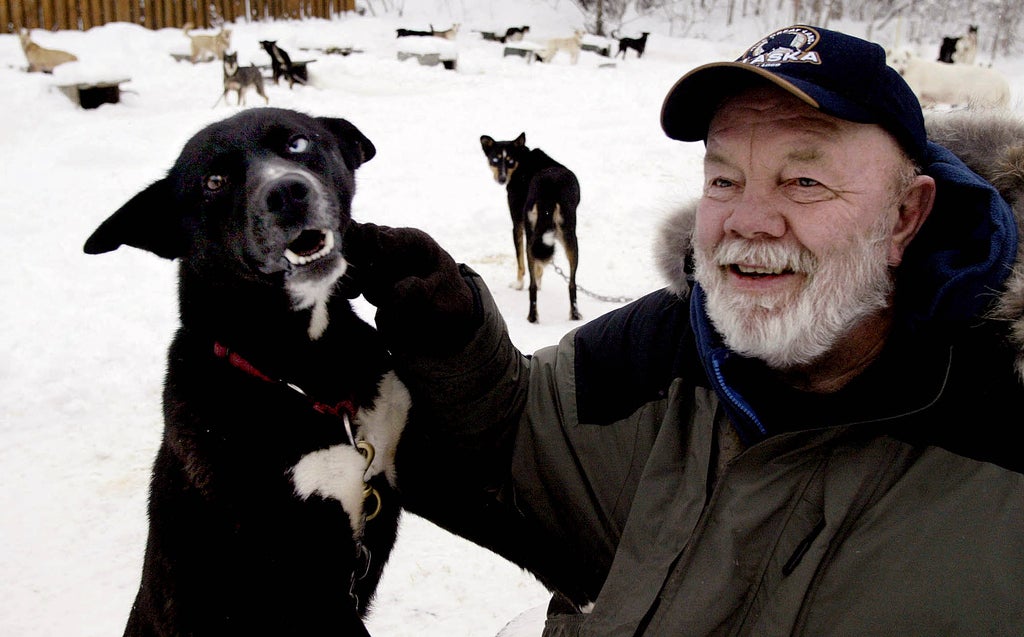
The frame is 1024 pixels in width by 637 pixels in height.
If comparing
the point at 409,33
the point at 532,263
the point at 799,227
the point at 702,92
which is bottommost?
the point at 532,263

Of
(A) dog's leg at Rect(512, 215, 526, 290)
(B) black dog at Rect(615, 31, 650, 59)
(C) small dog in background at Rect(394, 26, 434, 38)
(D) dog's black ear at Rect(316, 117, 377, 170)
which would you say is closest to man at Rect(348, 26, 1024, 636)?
(D) dog's black ear at Rect(316, 117, 377, 170)

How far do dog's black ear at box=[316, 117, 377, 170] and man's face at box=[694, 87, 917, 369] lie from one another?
4.07 feet

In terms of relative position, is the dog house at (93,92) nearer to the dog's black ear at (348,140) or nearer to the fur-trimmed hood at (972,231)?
the dog's black ear at (348,140)

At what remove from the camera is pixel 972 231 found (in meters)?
1.56

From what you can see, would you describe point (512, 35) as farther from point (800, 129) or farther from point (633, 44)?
point (800, 129)

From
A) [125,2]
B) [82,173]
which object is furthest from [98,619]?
[125,2]

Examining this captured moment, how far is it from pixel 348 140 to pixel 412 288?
33.7 inches

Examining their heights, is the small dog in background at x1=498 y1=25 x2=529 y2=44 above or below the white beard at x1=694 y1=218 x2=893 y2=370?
above

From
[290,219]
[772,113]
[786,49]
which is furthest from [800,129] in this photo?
[290,219]

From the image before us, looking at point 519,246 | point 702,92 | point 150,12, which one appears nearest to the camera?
point 702,92

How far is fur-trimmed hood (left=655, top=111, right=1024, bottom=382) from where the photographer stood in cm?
147

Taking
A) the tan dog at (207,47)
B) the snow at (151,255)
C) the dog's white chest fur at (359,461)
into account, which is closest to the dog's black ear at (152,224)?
the dog's white chest fur at (359,461)

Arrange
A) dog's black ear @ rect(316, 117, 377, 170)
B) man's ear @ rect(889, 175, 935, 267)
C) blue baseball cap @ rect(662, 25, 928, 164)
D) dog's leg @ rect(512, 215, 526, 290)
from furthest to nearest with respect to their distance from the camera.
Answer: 1. dog's leg @ rect(512, 215, 526, 290)
2. dog's black ear @ rect(316, 117, 377, 170)
3. man's ear @ rect(889, 175, 935, 267)
4. blue baseball cap @ rect(662, 25, 928, 164)

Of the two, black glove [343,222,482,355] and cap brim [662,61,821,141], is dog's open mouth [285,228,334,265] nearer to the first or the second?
black glove [343,222,482,355]
